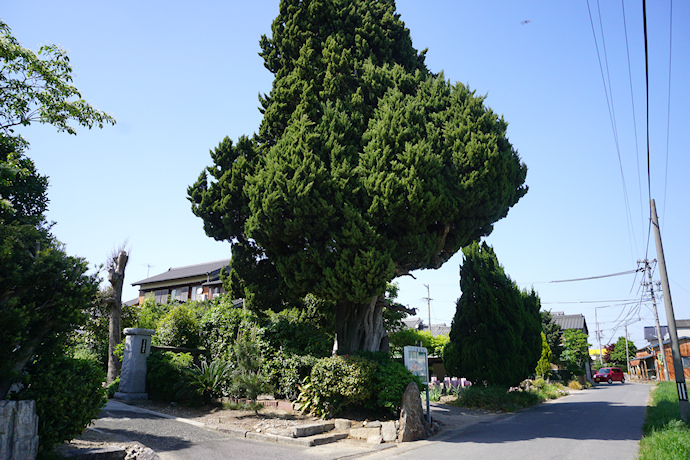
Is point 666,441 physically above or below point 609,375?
above

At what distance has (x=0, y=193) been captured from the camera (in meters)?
12.2

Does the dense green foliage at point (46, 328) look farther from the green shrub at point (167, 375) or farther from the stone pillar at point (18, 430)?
the green shrub at point (167, 375)

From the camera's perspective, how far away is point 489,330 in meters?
16.2

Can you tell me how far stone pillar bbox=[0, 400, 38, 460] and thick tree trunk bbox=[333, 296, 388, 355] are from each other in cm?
775

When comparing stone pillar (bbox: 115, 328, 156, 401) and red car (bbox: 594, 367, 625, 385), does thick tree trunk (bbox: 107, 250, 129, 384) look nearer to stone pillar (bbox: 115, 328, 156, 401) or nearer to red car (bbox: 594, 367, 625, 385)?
stone pillar (bbox: 115, 328, 156, 401)

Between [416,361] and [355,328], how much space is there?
198cm

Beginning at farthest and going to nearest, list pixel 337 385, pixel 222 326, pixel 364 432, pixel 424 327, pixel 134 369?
pixel 424 327
pixel 222 326
pixel 134 369
pixel 337 385
pixel 364 432

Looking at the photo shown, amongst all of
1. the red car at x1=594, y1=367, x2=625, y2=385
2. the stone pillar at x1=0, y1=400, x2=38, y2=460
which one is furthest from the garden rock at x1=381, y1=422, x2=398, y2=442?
the red car at x1=594, y1=367, x2=625, y2=385

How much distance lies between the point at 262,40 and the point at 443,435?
46.5 feet

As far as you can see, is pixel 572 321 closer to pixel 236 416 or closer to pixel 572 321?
pixel 572 321

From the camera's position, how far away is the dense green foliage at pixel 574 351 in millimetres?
31812

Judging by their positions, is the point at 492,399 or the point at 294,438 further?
the point at 492,399

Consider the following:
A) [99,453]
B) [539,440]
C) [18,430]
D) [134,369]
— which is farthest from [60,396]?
[539,440]

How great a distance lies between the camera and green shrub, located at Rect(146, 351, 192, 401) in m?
11.6
